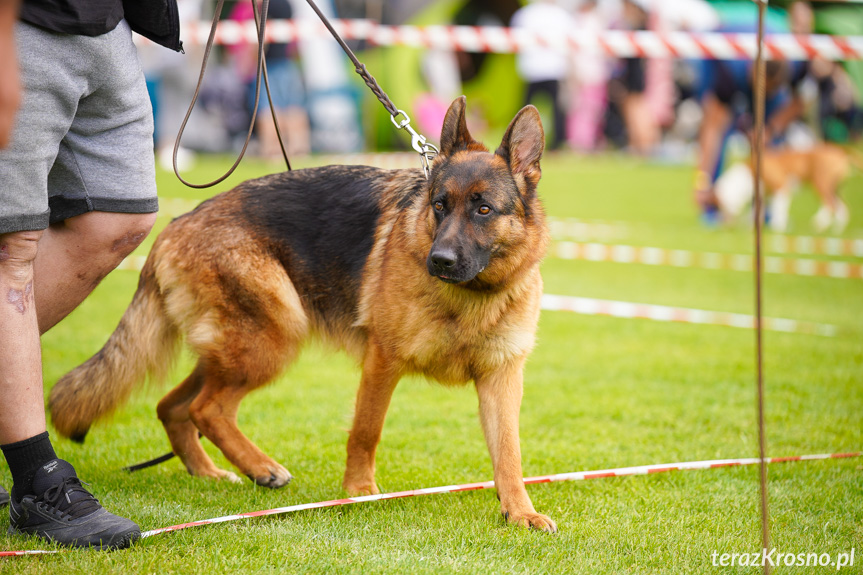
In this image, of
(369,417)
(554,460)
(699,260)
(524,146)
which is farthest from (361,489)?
(699,260)

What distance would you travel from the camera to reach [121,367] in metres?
3.43

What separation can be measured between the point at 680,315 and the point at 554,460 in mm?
3461

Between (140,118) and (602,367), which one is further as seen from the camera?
(602,367)

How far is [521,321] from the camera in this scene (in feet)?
10.7

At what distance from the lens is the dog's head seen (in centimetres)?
306

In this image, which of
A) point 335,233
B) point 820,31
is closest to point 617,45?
point 335,233

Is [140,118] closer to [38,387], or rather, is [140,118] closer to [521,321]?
[38,387]

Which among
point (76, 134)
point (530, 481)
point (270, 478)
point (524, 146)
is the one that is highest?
point (76, 134)

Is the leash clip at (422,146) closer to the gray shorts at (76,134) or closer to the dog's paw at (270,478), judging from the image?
the gray shorts at (76,134)

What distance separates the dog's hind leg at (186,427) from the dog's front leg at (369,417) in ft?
1.98

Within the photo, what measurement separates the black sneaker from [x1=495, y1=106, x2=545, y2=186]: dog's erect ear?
6.27 ft

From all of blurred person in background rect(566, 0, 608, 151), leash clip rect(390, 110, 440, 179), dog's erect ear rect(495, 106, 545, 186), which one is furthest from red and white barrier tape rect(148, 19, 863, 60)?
blurred person in background rect(566, 0, 608, 151)

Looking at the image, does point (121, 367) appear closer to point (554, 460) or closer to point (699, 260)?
point (554, 460)

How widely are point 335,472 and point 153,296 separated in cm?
111
